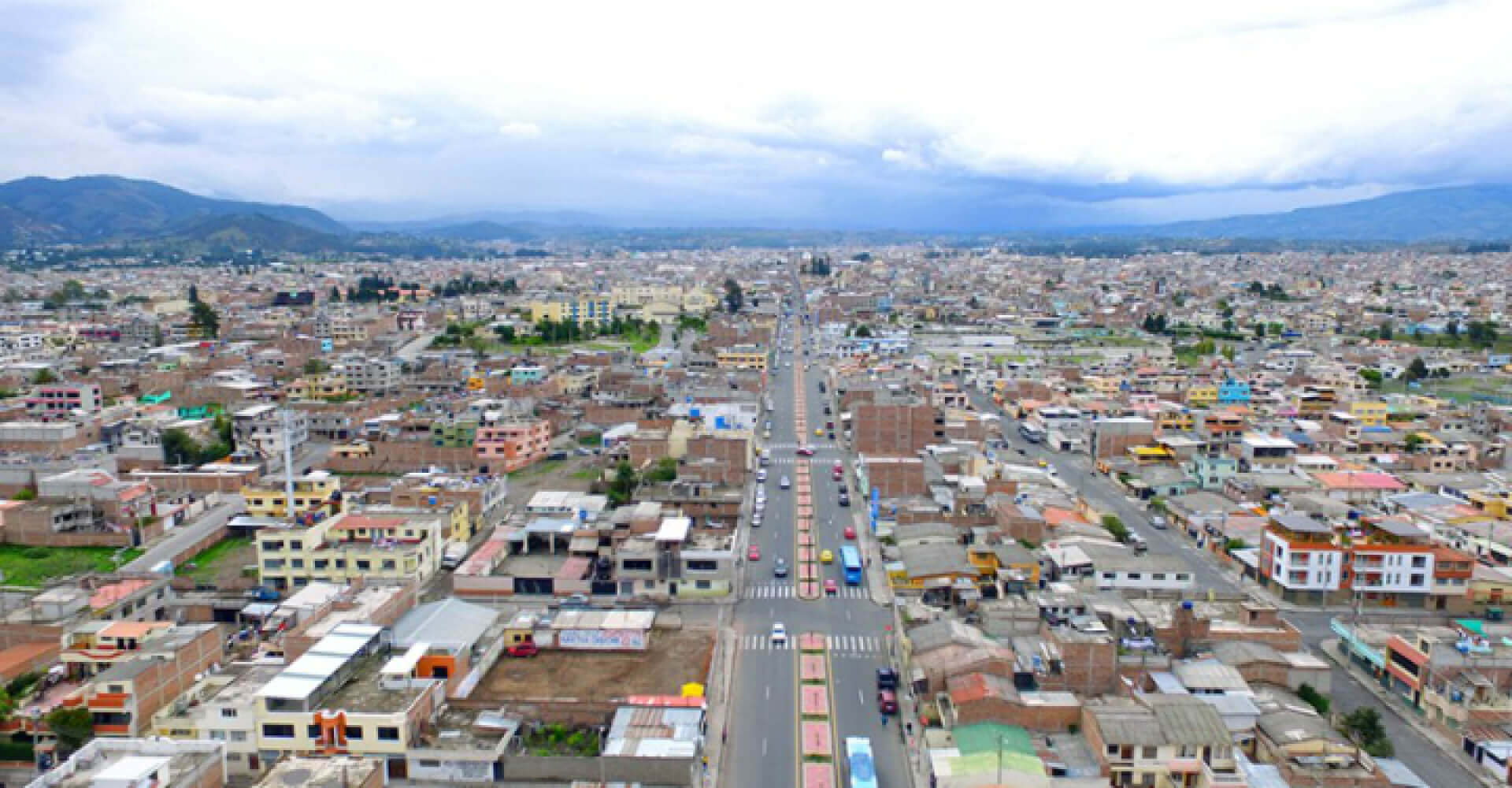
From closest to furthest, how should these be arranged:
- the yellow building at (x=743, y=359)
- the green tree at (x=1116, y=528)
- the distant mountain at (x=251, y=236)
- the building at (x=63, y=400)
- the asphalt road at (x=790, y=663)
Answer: the asphalt road at (x=790, y=663)
the green tree at (x=1116, y=528)
the building at (x=63, y=400)
the yellow building at (x=743, y=359)
the distant mountain at (x=251, y=236)

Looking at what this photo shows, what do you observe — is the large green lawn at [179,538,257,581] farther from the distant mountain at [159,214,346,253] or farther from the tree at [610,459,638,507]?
the distant mountain at [159,214,346,253]

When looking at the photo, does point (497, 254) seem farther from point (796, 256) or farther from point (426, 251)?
point (796, 256)

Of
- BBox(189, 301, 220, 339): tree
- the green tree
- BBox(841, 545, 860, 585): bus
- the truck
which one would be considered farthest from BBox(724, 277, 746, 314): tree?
BBox(841, 545, 860, 585): bus

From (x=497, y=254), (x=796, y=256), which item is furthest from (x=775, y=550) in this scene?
(x=497, y=254)

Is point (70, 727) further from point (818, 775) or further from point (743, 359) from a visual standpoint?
point (743, 359)

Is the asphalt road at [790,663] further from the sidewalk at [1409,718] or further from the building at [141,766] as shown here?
the sidewalk at [1409,718]

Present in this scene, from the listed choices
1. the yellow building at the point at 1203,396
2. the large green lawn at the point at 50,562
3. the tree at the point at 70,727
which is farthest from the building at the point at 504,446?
the yellow building at the point at 1203,396
